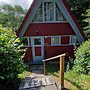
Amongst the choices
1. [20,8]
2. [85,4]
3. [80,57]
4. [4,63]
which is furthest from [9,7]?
[4,63]

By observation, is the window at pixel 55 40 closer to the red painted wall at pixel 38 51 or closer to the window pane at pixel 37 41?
the window pane at pixel 37 41

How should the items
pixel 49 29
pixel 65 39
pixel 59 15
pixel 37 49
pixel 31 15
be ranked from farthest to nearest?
pixel 37 49
pixel 65 39
pixel 49 29
pixel 59 15
pixel 31 15

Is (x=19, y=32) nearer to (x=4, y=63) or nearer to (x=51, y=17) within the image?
(x=51, y=17)

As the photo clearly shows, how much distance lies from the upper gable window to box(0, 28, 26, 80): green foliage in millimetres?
7922

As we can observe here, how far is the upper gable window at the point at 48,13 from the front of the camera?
16.0 m

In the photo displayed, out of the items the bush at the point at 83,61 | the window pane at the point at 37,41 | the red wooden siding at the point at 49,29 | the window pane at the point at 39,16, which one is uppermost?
the window pane at the point at 39,16

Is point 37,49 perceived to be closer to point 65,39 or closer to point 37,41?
point 37,41

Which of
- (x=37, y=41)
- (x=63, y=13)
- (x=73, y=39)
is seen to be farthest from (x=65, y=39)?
(x=37, y=41)

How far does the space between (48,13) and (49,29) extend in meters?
1.41

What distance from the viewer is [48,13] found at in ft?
53.1

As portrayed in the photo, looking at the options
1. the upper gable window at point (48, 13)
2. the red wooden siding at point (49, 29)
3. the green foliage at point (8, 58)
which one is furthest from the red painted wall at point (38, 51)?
the green foliage at point (8, 58)

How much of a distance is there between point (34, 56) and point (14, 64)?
360 inches

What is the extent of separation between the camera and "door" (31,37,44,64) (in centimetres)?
1658

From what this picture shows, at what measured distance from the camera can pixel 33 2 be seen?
1548 cm
